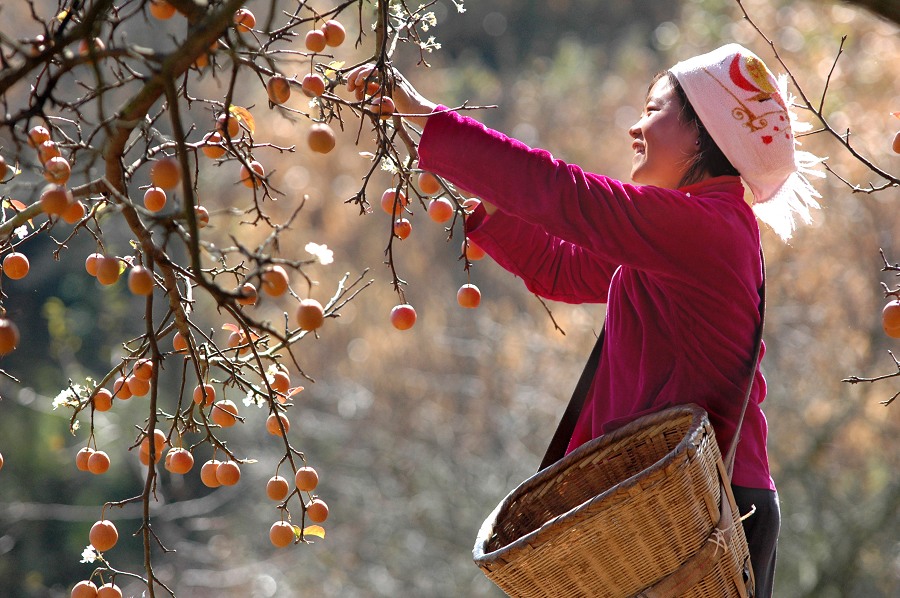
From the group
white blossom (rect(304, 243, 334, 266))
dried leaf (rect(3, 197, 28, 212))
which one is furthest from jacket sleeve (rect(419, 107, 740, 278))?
dried leaf (rect(3, 197, 28, 212))

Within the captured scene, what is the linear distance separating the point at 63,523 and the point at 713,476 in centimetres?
681

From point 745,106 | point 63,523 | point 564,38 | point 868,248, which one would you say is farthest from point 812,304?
point 564,38

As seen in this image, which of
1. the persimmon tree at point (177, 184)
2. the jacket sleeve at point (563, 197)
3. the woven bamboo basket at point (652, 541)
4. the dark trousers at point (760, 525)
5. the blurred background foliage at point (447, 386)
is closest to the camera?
the persimmon tree at point (177, 184)

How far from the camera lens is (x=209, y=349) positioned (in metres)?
1.38

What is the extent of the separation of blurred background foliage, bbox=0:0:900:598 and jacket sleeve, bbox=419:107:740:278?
3399mm

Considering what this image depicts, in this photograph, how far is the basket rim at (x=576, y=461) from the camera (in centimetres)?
117

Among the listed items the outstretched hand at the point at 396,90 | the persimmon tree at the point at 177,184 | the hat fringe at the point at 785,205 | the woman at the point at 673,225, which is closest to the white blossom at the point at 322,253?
the persimmon tree at the point at 177,184

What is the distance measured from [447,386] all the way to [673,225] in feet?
19.2

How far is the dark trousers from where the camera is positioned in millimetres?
1425

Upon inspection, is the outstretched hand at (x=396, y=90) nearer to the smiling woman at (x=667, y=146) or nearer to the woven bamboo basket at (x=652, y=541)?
→ the smiling woman at (x=667, y=146)

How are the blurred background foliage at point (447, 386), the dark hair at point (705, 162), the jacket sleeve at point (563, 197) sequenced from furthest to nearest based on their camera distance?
the blurred background foliage at point (447, 386) < the dark hair at point (705, 162) < the jacket sleeve at point (563, 197)

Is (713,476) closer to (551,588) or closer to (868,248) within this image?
(551,588)

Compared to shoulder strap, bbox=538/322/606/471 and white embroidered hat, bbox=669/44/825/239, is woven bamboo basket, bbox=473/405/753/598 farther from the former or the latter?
white embroidered hat, bbox=669/44/825/239

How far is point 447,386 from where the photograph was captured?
7141 millimetres
